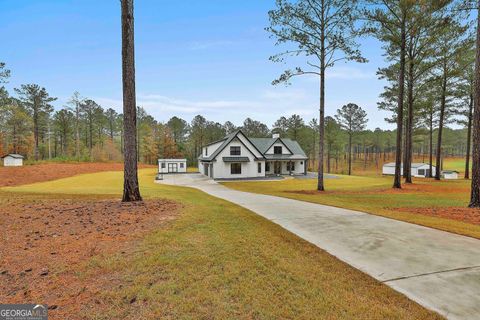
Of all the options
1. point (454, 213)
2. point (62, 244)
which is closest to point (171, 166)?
point (62, 244)

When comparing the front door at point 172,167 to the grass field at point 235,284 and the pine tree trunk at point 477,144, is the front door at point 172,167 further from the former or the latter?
the pine tree trunk at point 477,144

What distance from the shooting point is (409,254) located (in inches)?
175

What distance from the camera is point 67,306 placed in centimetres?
286

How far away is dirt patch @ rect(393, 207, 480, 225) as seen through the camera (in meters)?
7.57

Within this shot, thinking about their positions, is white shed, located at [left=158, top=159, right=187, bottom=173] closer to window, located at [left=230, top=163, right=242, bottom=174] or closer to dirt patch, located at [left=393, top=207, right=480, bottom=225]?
window, located at [left=230, top=163, right=242, bottom=174]

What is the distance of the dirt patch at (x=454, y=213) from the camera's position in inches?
298

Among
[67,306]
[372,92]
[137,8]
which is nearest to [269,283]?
[67,306]

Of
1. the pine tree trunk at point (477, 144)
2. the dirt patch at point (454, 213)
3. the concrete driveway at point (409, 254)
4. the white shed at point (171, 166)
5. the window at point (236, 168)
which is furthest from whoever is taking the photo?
the white shed at point (171, 166)

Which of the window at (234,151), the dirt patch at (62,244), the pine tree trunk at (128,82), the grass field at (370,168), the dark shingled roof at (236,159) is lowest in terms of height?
the grass field at (370,168)

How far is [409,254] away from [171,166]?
37.3 metres

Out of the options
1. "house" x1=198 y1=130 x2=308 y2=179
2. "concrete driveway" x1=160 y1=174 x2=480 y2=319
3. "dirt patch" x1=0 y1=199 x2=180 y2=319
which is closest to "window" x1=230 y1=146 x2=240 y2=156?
"house" x1=198 y1=130 x2=308 y2=179

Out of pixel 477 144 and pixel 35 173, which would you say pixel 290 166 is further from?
pixel 35 173
